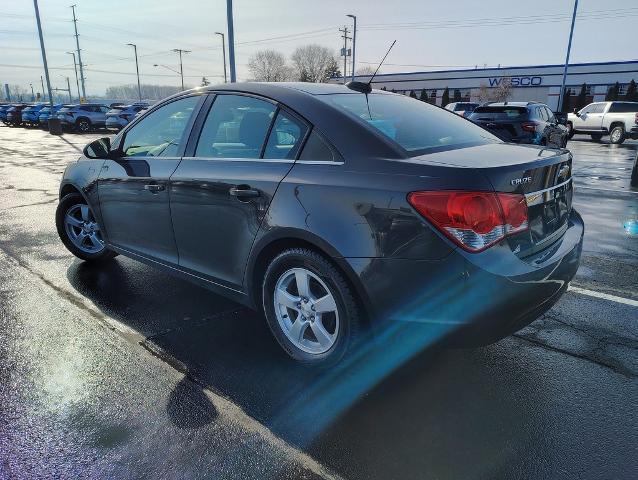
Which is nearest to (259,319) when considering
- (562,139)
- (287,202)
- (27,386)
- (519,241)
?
(287,202)

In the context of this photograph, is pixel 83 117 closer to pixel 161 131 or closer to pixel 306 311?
pixel 161 131

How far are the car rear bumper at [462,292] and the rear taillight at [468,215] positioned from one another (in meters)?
0.06

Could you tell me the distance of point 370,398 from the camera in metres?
2.68

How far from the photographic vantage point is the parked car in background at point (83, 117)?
29.1 metres

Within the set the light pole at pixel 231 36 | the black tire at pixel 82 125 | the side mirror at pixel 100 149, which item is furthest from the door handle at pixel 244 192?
the black tire at pixel 82 125

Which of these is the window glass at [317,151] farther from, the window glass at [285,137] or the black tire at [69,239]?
the black tire at [69,239]

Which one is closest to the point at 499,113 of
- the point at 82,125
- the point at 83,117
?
the point at 83,117

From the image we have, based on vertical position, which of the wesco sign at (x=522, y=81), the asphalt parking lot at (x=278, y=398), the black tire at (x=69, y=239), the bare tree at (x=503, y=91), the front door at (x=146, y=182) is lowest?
the asphalt parking lot at (x=278, y=398)

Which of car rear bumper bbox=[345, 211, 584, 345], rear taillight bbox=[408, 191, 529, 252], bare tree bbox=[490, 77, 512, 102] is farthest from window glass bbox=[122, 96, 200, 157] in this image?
bare tree bbox=[490, 77, 512, 102]

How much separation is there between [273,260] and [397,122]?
1.15 metres

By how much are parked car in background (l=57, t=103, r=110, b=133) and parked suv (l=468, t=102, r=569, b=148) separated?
970 inches

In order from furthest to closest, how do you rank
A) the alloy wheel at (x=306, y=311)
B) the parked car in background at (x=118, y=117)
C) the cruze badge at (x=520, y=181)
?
the parked car in background at (x=118, y=117) → the alloy wheel at (x=306, y=311) → the cruze badge at (x=520, y=181)

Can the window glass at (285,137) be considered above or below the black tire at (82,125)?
above

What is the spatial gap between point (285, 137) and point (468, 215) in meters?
1.25
